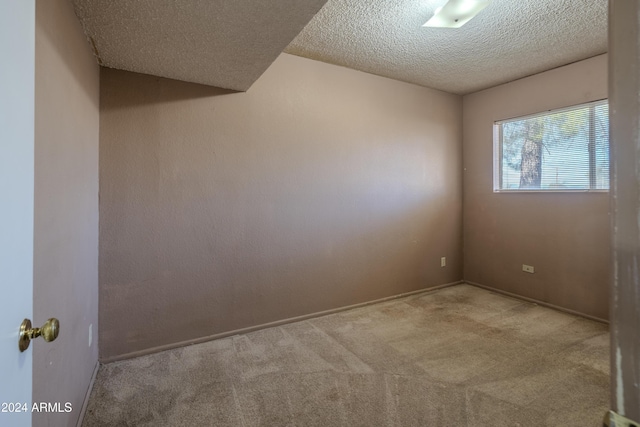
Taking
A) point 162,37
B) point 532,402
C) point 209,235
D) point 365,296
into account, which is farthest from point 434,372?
point 162,37

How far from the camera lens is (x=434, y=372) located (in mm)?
2131

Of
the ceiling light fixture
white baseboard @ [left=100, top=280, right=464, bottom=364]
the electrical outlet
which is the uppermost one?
the ceiling light fixture

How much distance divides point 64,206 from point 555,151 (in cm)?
425

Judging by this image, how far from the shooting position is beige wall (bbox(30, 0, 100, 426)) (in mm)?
1177

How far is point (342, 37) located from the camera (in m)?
2.60

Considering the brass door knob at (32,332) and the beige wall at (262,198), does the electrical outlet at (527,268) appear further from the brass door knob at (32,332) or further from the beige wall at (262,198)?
the brass door knob at (32,332)

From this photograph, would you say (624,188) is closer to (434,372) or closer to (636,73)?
(636,73)

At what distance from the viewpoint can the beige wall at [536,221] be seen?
300 centimetres

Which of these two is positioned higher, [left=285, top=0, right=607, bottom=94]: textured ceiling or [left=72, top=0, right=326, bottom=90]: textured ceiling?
[left=285, top=0, right=607, bottom=94]: textured ceiling

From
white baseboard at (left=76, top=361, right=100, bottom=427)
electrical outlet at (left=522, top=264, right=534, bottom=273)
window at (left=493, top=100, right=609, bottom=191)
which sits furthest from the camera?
electrical outlet at (left=522, top=264, right=534, bottom=273)

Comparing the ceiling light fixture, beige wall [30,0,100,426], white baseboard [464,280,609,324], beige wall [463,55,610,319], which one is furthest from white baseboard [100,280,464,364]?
the ceiling light fixture

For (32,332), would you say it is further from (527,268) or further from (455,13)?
(527,268)

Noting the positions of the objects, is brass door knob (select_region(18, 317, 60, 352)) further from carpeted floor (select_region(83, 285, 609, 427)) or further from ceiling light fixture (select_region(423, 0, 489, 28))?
ceiling light fixture (select_region(423, 0, 489, 28))

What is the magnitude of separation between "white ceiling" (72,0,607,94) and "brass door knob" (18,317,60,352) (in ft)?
4.89
